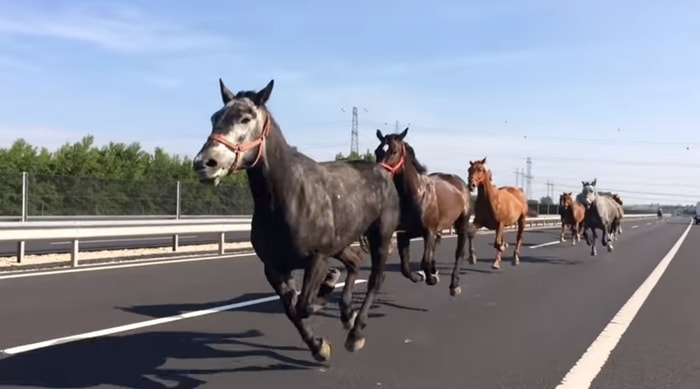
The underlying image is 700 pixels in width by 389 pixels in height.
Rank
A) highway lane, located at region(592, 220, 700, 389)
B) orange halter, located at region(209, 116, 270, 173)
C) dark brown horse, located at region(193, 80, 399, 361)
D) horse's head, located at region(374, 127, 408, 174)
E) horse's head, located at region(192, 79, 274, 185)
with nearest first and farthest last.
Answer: horse's head, located at region(192, 79, 274, 185)
orange halter, located at region(209, 116, 270, 173)
dark brown horse, located at region(193, 80, 399, 361)
highway lane, located at region(592, 220, 700, 389)
horse's head, located at region(374, 127, 408, 174)

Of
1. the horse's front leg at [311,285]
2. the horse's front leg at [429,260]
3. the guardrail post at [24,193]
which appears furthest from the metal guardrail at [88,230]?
the horse's front leg at [311,285]

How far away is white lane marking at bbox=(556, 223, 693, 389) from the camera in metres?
6.65

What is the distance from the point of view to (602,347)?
818cm

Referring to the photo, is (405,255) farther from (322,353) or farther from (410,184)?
(322,353)

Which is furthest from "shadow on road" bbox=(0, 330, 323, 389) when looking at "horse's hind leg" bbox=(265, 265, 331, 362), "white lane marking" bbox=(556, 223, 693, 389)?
"white lane marking" bbox=(556, 223, 693, 389)

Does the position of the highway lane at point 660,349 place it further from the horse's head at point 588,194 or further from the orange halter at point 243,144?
the horse's head at point 588,194

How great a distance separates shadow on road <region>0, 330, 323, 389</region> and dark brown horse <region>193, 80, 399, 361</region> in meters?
0.90

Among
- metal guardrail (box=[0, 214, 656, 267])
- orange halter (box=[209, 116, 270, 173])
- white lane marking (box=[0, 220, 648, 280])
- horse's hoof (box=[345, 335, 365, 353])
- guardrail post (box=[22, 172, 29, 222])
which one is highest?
orange halter (box=[209, 116, 270, 173])

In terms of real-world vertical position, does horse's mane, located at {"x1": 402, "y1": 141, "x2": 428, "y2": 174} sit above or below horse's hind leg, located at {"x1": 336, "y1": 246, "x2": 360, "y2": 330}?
above

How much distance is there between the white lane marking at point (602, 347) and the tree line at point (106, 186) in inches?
421

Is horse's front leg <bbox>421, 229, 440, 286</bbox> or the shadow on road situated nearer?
the shadow on road

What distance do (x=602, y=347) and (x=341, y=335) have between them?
2618 millimetres

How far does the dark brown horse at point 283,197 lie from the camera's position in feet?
19.3

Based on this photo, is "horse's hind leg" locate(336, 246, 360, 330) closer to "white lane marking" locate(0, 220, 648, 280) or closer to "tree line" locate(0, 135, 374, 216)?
"white lane marking" locate(0, 220, 648, 280)
